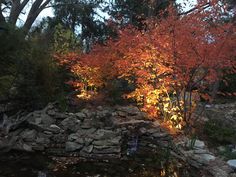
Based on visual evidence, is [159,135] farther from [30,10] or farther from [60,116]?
[30,10]

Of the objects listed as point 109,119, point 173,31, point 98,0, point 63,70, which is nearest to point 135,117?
point 109,119

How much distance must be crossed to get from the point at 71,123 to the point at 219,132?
4.80 m

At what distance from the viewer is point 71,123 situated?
9.42 metres

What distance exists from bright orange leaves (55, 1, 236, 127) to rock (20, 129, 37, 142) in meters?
3.65

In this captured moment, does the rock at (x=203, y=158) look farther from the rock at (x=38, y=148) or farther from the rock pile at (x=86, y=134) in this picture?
the rock at (x=38, y=148)

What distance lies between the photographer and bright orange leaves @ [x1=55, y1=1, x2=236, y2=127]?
28.1 ft

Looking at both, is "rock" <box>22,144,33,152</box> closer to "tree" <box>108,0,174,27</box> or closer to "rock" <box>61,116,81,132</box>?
"rock" <box>61,116,81,132</box>

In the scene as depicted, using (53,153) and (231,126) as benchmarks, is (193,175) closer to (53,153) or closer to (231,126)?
(53,153)

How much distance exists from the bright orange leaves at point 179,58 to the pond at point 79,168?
7.62 feet

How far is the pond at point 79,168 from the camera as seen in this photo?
672 centimetres

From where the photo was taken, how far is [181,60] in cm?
870

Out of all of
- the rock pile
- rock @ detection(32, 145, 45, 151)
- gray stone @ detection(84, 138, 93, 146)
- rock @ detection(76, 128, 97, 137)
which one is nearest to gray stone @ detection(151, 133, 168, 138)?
the rock pile

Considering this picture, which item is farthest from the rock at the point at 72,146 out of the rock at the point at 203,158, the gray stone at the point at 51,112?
the rock at the point at 203,158

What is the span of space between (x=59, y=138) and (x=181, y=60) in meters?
4.19
